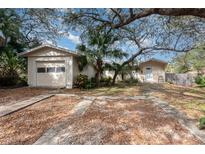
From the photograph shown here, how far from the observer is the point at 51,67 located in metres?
13.8

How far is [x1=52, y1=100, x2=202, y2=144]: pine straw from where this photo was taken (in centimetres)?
353

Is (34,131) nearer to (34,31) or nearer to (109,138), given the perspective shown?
(109,138)

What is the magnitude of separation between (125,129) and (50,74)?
1055cm

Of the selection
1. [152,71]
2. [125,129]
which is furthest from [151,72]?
[125,129]

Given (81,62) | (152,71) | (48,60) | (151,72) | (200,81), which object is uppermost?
(48,60)

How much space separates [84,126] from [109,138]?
2.96ft

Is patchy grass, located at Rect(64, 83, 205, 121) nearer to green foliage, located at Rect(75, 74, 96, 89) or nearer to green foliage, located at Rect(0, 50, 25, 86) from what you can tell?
green foliage, located at Rect(75, 74, 96, 89)

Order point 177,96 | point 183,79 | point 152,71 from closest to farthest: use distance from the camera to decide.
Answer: point 177,96 < point 183,79 < point 152,71

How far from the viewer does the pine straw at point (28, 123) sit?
3.58 metres

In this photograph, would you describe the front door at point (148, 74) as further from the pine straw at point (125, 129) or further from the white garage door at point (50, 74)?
the pine straw at point (125, 129)

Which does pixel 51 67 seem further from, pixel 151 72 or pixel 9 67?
pixel 151 72

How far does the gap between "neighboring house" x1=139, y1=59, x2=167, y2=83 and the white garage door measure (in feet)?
43.8

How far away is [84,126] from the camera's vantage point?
14.3 ft

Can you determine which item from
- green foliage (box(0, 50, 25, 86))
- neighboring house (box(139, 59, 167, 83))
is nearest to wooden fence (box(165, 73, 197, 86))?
neighboring house (box(139, 59, 167, 83))
